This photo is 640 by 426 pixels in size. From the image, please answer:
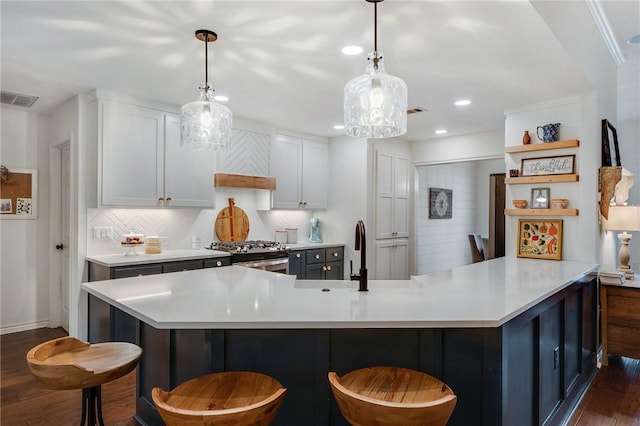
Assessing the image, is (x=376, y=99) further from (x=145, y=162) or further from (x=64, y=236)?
(x=64, y=236)

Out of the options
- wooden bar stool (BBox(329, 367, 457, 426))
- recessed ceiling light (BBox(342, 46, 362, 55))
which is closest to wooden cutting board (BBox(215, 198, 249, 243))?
recessed ceiling light (BBox(342, 46, 362, 55))

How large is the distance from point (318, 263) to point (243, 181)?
1.46 metres

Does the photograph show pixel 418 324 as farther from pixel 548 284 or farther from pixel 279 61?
pixel 279 61

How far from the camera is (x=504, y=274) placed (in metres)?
2.73

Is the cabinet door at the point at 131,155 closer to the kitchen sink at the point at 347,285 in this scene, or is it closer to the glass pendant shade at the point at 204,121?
the glass pendant shade at the point at 204,121

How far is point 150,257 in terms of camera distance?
373 cm

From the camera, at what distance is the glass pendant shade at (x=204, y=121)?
8.22 ft

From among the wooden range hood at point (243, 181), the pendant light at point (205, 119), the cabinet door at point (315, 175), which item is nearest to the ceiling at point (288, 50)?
the pendant light at point (205, 119)

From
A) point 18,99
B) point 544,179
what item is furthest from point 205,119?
point 544,179

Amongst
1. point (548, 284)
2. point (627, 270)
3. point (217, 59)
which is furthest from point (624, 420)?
point (217, 59)

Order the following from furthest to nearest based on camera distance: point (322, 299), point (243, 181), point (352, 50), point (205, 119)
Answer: point (243, 181) < point (352, 50) < point (205, 119) < point (322, 299)

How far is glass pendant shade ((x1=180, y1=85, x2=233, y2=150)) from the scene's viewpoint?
2.51 m

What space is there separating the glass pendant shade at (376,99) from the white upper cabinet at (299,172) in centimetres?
301

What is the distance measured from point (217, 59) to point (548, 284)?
104 inches
